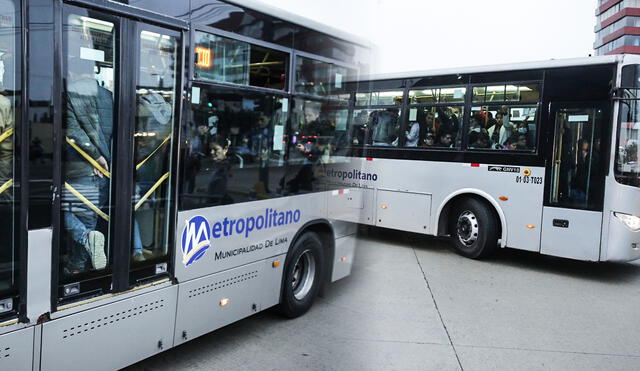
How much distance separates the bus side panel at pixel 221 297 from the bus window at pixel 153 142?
0.46 meters

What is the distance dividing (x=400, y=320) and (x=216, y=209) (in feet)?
7.92

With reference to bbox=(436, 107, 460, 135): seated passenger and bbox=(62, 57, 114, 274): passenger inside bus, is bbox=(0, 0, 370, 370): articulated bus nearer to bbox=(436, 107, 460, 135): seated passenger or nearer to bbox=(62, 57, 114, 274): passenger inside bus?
bbox=(62, 57, 114, 274): passenger inside bus

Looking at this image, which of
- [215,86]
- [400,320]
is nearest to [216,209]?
[215,86]

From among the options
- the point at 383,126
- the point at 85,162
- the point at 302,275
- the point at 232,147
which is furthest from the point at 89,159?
the point at 383,126

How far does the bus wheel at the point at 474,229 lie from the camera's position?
830 centimetres

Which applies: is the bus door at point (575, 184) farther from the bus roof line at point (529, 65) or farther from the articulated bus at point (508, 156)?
the bus roof line at point (529, 65)

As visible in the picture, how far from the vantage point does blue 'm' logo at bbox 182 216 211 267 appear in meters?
3.85

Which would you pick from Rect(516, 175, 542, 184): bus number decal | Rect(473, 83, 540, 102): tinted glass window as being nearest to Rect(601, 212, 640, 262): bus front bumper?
Rect(516, 175, 542, 184): bus number decal

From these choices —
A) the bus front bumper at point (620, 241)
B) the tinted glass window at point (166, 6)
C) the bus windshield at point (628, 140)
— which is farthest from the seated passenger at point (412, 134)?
the tinted glass window at point (166, 6)

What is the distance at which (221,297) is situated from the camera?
425 centimetres

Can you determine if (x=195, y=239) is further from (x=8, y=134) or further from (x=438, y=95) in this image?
(x=438, y=95)

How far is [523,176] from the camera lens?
790cm

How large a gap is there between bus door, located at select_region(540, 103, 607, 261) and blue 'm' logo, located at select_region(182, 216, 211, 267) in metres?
5.42

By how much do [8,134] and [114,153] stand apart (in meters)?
0.68
